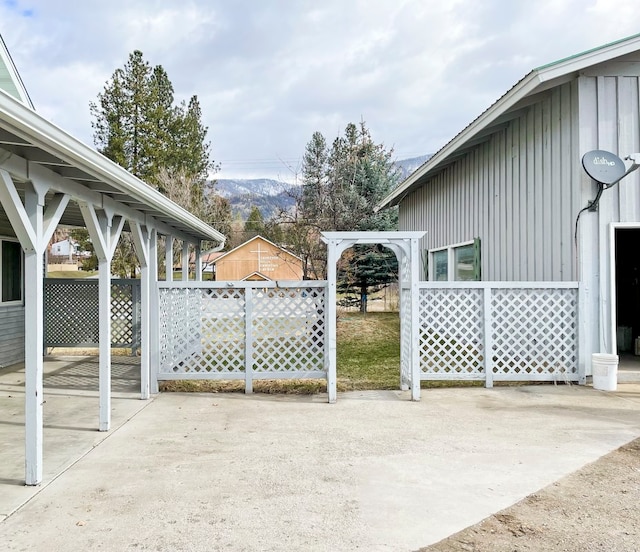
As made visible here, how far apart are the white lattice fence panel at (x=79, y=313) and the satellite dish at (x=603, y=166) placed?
7281mm

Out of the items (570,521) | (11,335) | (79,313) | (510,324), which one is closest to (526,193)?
(510,324)

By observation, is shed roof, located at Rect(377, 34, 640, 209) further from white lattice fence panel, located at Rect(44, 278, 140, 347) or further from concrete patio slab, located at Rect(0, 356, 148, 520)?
white lattice fence panel, located at Rect(44, 278, 140, 347)

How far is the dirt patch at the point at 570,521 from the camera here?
240cm

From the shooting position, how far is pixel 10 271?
8086mm

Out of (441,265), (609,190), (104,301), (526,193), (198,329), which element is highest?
(526,193)

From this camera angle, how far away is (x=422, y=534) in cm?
253

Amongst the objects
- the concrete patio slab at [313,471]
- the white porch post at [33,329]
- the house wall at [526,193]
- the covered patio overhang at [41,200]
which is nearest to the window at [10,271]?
the covered patio overhang at [41,200]

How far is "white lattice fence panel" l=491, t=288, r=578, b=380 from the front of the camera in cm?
609

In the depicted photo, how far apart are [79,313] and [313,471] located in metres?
6.84

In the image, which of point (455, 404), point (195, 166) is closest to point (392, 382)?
point (455, 404)

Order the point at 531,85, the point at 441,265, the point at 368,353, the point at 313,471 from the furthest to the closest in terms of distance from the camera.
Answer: the point at 441,265
the point at 368,353
the point at 531,85
the point at 313,471

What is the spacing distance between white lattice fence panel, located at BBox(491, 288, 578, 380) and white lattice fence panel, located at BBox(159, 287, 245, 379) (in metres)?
3.33

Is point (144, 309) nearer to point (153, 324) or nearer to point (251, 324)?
point (153, 324)

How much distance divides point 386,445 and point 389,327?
8550mm
